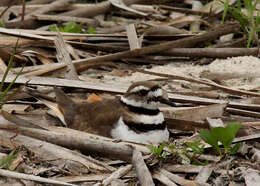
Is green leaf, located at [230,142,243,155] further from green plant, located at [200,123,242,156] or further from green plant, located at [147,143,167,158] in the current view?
green plant, located at [147,143,167,158]

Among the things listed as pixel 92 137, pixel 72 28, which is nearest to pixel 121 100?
pixel 92 137

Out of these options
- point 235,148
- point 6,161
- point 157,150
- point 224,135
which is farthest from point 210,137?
point 6,161

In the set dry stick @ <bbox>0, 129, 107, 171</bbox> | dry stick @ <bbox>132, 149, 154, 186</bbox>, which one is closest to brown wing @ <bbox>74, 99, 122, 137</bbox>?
dry stick @ <bbox>0, 129, 107, 171</bbox>

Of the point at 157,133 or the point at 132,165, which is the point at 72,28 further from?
the point at 132,165

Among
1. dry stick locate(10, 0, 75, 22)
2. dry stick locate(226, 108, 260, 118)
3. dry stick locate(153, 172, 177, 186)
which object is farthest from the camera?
dry stick locate(10, 0, 75, 22)

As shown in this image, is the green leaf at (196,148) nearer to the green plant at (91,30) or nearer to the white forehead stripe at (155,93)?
the white forehead stripe at (155,93)

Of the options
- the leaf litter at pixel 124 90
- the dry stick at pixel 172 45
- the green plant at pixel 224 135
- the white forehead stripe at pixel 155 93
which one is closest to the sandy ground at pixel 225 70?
the leaf litter at pixel 124 90

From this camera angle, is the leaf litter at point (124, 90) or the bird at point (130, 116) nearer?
the leaf litter at point (124, 90)
